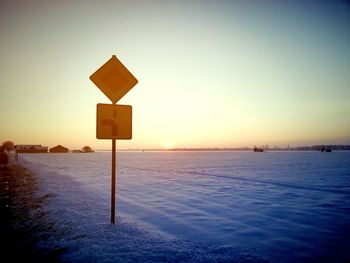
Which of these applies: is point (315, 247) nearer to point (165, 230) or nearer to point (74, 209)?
point (165, 230)

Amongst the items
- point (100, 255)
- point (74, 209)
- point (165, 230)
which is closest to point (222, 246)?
point (165, 230)

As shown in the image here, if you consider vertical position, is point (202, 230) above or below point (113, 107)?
below

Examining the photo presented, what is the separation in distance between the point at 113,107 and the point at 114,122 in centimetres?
32

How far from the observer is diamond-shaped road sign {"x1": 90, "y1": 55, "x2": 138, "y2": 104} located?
5098mm

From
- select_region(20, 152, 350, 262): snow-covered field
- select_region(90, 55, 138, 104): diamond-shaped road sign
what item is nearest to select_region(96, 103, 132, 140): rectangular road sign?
select_region(90, 55, 138, 104): diamond-shaped road sign

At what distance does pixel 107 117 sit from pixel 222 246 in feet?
11.3

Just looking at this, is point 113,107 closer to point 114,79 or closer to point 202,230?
point 114,79

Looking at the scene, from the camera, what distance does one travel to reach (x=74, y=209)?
750 cm

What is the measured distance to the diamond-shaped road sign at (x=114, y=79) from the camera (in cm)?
510

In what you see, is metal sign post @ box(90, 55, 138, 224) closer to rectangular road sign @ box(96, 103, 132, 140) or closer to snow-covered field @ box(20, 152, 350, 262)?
rectangular road sign @ box(96, 103, 132, 140)

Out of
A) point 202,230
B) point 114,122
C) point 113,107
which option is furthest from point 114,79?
point 202,230

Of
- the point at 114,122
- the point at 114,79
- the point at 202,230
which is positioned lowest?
the point at 202,230

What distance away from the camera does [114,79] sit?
205 inches

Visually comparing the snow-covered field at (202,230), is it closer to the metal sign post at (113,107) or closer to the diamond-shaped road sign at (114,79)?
the metal sign post at (113,107)
